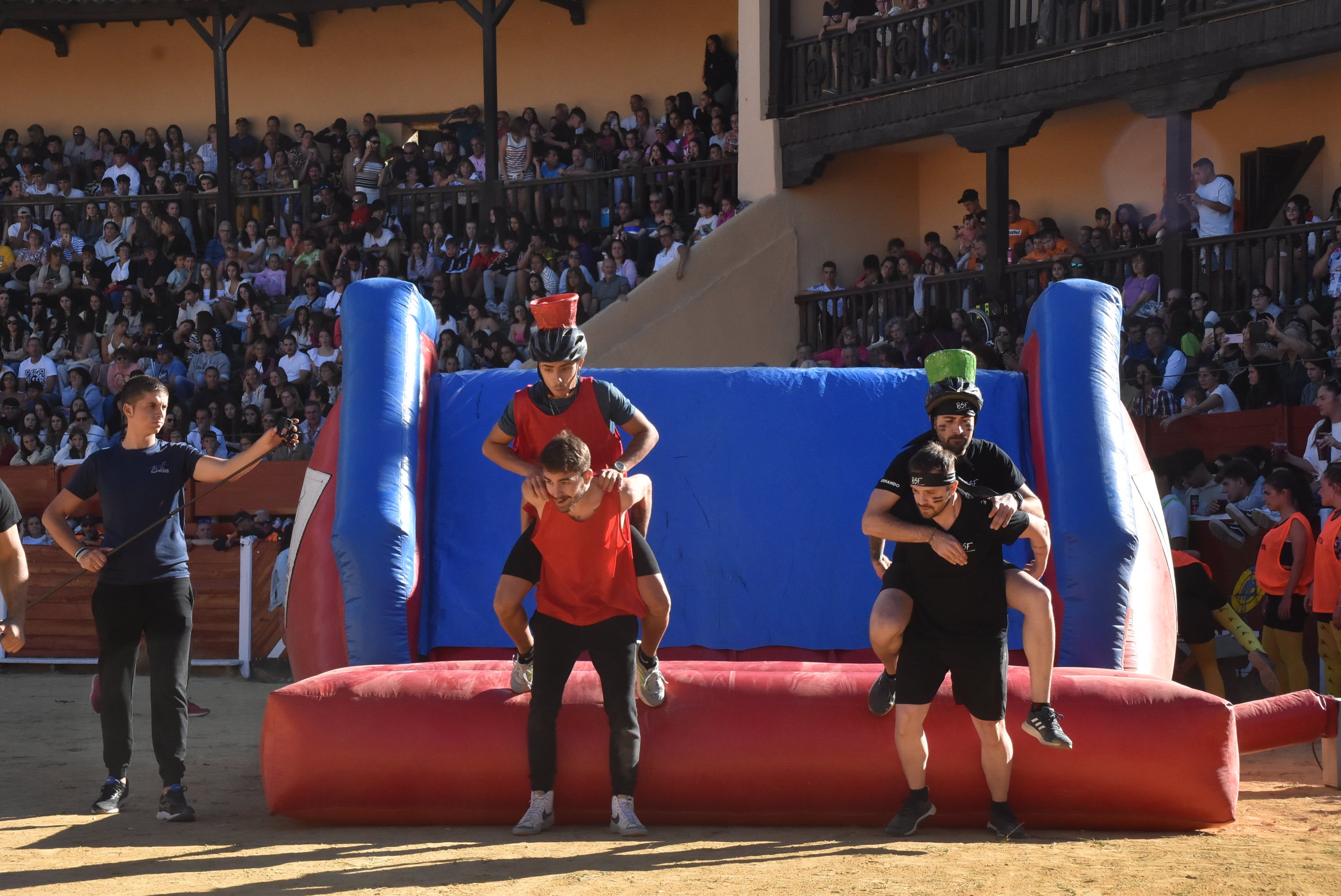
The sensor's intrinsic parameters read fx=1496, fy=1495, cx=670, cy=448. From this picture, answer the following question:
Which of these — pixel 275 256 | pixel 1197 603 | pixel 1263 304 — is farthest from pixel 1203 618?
pixel 275 256

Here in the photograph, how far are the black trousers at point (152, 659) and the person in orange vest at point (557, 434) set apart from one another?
1209 millimetres

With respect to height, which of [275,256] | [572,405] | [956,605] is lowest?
[956,605]

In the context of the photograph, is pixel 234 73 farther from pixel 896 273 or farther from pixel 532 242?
pixel 896 273

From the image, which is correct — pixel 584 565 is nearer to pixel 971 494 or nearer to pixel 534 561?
pixel 534 561

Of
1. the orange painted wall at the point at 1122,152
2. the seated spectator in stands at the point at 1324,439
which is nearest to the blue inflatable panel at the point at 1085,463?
the seated spectator in stands at the point at 1324,439

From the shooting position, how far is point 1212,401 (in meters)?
9.78

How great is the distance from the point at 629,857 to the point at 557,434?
152 cm

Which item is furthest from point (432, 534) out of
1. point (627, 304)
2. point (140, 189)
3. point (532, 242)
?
point (140, 189)

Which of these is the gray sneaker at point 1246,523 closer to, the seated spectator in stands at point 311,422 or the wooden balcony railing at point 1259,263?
the wooden balcony railing at point 1259,263

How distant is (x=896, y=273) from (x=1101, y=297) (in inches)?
282

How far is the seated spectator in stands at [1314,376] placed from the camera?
30.9 ft

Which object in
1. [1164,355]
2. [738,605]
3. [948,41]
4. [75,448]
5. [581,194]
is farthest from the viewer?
[581,194]

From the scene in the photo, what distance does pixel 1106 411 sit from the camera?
644cm

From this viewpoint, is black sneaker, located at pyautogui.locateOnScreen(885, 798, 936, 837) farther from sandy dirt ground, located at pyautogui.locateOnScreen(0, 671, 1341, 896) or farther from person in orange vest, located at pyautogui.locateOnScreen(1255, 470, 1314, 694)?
person in orange vest, located at pyautogui.locateOnScreen(1255, 470, 1314, 694)
